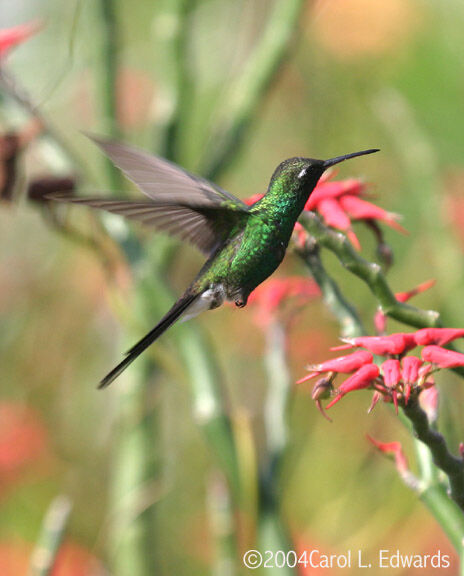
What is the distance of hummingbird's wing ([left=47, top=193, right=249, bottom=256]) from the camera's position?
3.06 ft

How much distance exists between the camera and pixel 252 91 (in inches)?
63.7

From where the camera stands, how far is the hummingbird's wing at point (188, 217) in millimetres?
933

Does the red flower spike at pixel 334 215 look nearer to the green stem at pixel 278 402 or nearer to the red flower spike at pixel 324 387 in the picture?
the red flower spike at pixel 324 387

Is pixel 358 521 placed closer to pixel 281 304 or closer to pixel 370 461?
pixel 370 461

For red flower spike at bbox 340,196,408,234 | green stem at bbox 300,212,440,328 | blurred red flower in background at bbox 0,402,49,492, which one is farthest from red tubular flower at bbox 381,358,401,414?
blurred red flower in background at bbox 0,402,49,492

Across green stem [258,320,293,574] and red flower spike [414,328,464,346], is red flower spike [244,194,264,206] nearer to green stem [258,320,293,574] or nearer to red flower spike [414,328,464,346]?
green stem [258,320,293,574]

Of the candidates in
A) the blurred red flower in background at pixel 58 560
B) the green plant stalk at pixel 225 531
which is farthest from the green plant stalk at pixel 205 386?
the blurred red flower in background at pixel 58 560

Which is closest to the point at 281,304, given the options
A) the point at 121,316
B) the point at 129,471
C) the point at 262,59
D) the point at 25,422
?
the point at 121,316

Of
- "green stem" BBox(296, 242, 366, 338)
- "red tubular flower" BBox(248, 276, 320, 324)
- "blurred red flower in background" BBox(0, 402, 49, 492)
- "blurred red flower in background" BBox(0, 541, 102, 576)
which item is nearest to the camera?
"green stem" BBox(296, 242, 366, 338)

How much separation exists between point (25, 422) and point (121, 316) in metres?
0.90

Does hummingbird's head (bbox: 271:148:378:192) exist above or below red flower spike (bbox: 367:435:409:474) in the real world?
above

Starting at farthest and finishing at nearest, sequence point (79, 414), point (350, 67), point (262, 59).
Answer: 1. point (350, 67)
2. point (79, 414)
3. point (262, 59)

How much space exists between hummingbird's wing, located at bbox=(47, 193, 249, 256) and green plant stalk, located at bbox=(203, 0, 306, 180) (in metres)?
0.39

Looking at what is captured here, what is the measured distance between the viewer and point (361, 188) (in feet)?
3.56
